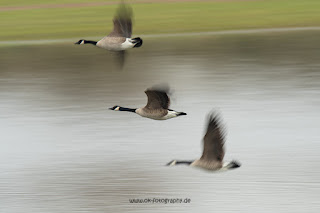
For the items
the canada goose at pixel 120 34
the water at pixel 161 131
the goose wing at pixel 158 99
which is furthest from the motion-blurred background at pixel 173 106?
the goose wing at pixel 158 99

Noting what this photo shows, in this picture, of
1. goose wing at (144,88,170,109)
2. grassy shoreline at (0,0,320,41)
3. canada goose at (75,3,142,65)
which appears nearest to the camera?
goose wing at (144,88,170,109)

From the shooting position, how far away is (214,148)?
26.7ft

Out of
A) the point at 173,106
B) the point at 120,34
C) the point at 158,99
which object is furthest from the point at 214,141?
the point at 173,106

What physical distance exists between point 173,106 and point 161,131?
2220 mm

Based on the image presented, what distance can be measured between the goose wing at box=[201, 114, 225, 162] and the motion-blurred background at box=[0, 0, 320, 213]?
5.74 feet

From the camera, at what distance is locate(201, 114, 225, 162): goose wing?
7945 mm

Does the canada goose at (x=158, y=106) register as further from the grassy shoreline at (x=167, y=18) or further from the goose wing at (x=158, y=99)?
the grassy shoreline at (x=167, y=18)

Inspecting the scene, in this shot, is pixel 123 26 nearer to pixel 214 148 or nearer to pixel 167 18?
pixel 214 148

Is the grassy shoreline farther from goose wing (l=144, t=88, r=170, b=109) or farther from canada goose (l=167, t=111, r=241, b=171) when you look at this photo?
canada goose (l=167, t=111, r=241, b=171)

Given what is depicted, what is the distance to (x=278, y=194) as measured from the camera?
1013cm

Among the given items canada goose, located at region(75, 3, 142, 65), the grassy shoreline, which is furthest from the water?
the grassy shoreline

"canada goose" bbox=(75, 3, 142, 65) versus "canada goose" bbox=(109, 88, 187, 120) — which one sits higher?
"canada goose" bbox=(75, 3, 142, 65)

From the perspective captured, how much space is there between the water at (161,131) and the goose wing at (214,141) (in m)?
1.75

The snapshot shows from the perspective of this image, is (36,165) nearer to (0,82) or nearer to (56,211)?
(56,211)
